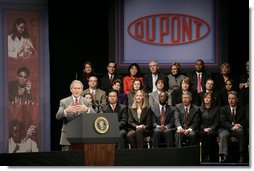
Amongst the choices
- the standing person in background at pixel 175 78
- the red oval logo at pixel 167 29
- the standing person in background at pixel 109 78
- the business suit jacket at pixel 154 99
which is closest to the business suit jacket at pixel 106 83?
the standing person in background at pixel 109 78

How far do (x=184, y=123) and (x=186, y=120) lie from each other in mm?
51

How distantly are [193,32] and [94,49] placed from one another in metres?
1.67

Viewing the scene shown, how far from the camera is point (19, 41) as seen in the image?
8.69 meters

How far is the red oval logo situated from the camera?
9.05m

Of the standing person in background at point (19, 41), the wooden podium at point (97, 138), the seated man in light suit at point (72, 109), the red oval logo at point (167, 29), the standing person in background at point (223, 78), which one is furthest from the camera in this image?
the red oval logo at point (167, 29)

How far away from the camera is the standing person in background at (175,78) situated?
7.96 meters

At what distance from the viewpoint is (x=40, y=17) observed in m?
8.81

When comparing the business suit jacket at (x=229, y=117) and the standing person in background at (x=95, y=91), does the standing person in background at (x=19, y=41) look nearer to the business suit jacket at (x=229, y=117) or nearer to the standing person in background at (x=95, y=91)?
the standing person in background at (x=95, y=91)

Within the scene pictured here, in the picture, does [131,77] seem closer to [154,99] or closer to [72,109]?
[154,99]

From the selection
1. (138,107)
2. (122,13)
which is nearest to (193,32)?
(122,13)

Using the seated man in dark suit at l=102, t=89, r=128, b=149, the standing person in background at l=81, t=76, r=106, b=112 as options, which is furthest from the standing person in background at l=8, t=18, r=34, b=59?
the seated man in dark suit at l=102, t=89, r=128, b=149

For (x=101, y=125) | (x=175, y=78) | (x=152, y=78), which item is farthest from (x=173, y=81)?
(x=101, y=125)

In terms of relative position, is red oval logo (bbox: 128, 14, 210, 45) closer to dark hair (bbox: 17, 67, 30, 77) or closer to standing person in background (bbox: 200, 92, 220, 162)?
dark hair (bbox: 17, 67, 30, 77)

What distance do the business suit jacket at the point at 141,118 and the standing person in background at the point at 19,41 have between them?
87.9 inches
